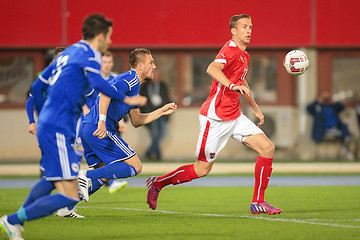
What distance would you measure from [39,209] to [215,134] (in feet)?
10.5

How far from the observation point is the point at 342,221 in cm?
802

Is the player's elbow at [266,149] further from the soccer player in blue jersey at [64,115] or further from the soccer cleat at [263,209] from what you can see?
the soccer player in blue jersey at [64,115]

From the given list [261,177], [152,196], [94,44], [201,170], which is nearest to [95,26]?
[94,44]

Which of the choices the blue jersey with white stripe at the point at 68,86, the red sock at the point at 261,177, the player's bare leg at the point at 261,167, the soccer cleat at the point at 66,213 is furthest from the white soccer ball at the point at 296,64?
the blue jersey with white stripe at the point at 68,86

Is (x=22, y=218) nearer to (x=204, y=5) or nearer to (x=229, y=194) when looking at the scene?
(x=229, y=194)

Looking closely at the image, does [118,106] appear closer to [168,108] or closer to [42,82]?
[168,108]

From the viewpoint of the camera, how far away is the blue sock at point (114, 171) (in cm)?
845

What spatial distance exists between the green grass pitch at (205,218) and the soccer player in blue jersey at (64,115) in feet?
2.01

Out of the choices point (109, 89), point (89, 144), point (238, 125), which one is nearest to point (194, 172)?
point (238, 125)

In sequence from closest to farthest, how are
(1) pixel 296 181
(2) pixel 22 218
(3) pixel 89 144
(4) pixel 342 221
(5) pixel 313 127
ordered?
(2) pixel 22 218
(4) pixel 342 221
(3) pixel 89 144
(1) pixel 296 181
(5) pixel 313 127

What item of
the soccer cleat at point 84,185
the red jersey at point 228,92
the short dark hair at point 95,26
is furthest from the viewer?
the red jersey at point 228,92

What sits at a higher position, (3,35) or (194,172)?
(3,35)

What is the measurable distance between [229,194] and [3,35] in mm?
11828

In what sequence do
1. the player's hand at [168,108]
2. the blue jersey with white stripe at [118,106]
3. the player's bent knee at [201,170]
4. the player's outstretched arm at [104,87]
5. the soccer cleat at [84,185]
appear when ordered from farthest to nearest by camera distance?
1. the player's bent knee at [201,170]
2. the blue jersey with white stripe at [118,106]
3. the soccer cleat at [84,185]
4. the player's hand at [168,108]
5. the player's outstretched arm at [104,87]
